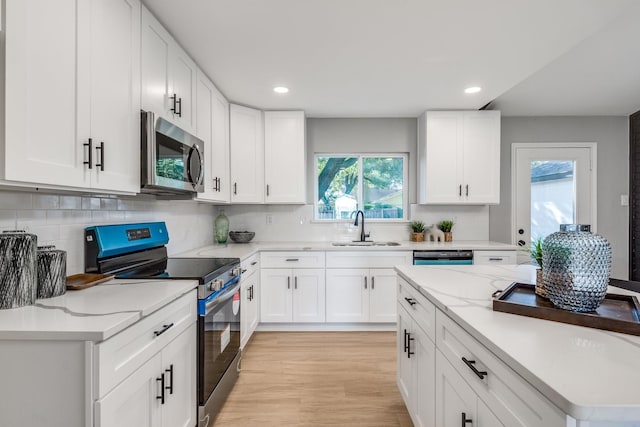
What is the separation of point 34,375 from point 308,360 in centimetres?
209

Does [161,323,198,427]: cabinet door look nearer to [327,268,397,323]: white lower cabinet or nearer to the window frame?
[327,268,397,323]: white lower cabinet

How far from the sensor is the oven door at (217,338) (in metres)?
1.76

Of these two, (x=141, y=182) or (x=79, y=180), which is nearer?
(x=79, y=180)

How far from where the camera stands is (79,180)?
1311 millimetres

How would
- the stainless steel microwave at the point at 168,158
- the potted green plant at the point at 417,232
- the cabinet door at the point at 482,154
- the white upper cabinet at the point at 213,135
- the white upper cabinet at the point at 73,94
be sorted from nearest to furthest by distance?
the white upper cabinet at the point at 73,94, the stainless steel microwave at the point at 168,158, the white upper cabinet at the point at 213,135, the cabinet door at the point at 482,154, the potted green plant at the point at 417,232

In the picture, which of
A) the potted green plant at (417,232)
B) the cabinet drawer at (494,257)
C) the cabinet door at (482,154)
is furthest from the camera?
the potted green plant at (417,232)

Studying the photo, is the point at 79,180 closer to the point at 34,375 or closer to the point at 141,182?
the point at 141,182

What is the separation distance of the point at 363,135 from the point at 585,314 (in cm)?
327

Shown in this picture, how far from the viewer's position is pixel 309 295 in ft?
11.3

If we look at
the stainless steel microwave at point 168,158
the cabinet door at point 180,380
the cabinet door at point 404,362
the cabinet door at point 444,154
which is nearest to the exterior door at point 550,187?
the cabinet door at point 444,154

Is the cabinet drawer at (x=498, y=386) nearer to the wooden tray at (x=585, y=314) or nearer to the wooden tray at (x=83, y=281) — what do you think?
the wooden tray at (x=585, y=314)

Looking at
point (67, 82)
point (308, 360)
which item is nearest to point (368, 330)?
point (308, 360)

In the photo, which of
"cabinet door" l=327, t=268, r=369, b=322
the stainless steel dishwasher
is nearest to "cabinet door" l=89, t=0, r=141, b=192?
"cabinet door" l=327, t=268, r=369, b=322

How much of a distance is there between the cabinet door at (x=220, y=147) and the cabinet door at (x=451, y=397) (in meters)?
2.27
